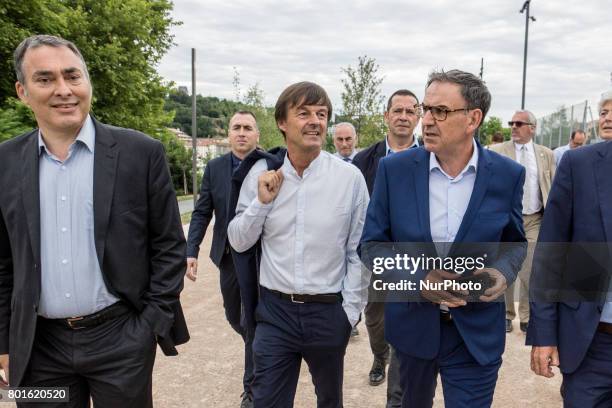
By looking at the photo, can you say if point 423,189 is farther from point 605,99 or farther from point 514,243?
point 605,99

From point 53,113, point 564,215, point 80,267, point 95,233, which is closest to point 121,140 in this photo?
point 53,113

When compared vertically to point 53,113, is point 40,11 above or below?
above

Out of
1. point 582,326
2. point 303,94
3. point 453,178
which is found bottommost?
point 582,326

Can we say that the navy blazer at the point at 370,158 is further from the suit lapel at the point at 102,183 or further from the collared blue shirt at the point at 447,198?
the suit lapel at the point at 102,183

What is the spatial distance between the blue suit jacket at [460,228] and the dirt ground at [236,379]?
1.63 m

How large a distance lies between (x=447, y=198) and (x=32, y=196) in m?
1.92

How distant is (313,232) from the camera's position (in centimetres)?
284

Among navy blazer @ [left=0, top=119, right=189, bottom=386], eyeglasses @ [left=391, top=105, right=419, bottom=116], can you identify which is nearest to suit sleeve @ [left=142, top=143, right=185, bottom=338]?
navy blazer @ [left=0, top=119, right=189, bottom=386]

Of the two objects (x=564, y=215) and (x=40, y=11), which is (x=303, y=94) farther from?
(x=40, y=11)

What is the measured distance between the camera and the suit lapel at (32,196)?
7.16 ft

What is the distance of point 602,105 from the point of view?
8.20 ft

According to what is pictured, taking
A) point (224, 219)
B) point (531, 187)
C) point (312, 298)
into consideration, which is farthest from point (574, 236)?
point (531, 187)

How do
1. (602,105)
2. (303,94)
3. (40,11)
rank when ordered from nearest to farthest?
(602,105)
(303,94)
(40,11)

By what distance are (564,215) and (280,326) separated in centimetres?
156
